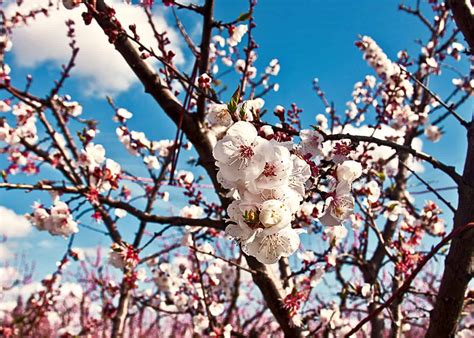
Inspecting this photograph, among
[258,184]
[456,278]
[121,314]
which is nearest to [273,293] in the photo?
[456,278]

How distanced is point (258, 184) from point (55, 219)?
2.39m

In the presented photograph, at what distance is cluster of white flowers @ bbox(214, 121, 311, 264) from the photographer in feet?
3.05

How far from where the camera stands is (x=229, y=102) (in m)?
1.06

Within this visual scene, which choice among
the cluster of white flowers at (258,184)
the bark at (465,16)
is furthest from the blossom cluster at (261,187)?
the bark at (465,16)

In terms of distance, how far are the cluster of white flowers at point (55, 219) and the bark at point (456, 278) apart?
7.57 ft

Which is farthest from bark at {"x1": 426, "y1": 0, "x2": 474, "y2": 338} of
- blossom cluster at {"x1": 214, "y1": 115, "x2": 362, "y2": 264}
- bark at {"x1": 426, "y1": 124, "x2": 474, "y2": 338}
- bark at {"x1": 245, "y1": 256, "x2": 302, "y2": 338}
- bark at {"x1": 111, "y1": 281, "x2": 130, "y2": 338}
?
bark at {"x1": 111, "y1": 281, "x2": 130, "y2": 338}

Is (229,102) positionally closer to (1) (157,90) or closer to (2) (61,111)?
(1) (157,90)

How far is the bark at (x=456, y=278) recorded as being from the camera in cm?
164

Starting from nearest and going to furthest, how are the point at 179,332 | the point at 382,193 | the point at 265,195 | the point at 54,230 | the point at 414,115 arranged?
1. the point at 265,195
2. the point at 54,230
3. the point at 382,193
4. the point at 414,115
5. the point at 179,332

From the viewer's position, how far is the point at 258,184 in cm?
95

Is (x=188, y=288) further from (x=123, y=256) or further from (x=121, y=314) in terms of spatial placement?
(x=123, y=256)

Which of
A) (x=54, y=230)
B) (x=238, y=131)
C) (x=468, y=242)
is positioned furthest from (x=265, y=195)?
(x=54, y=230)

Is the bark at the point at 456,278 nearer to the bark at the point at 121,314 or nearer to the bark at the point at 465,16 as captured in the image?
the bark at the point at 465,16

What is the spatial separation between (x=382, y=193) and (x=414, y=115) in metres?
1.14
